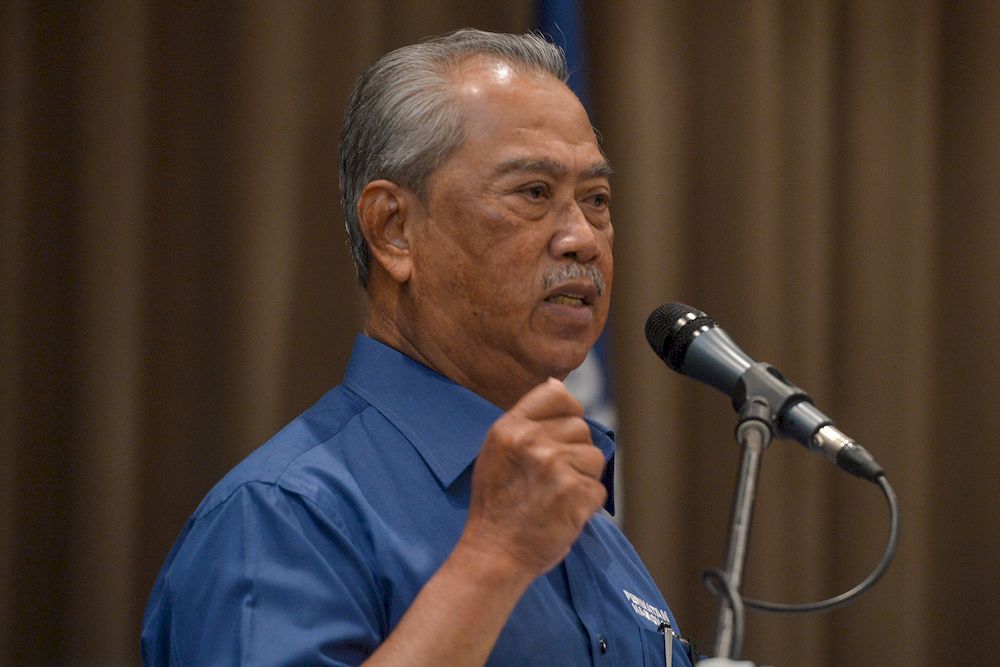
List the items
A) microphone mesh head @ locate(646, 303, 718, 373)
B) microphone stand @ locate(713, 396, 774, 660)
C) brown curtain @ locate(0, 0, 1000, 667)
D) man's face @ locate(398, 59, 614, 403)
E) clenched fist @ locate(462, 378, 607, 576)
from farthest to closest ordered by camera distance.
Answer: brown curtain @ locate(0, 0, 1000, 667) < man's face @ locate(398, 59, 614, 403) < microphone mesh head @ locate(646, 303, 718, 373) < clenched fist @ locate(462, 378, 607, 576) < microphone stand @ locate(713, 396, 774, 660)

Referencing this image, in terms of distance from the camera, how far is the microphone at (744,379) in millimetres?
1081

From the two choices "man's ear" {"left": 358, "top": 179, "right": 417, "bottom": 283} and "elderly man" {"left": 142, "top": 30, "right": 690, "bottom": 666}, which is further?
"man's ear" {"left": 358, "top": 179, "right": 417, "bottom": 283}

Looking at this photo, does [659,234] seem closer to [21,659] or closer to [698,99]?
[698,99]

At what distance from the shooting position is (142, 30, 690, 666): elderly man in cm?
105

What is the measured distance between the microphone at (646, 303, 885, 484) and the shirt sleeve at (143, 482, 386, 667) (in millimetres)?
406

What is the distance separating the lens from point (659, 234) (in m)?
2.60

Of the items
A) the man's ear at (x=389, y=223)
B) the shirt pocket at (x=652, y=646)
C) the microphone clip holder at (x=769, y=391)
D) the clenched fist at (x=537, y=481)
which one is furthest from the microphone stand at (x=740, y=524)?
the man's ear at (x=389, y=223)

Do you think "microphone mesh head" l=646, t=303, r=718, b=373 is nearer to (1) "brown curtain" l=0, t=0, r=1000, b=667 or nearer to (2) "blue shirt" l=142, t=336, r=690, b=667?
(2) "blue shirt" l=142, t=336, r=690, b=667

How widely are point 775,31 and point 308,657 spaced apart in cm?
217

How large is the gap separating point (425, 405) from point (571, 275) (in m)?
0.24

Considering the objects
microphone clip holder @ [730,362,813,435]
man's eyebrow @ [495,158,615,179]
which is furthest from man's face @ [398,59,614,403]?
microphone clip holder @ [730,362,813,435]

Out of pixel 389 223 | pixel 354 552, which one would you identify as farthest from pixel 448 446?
pixel 389 223

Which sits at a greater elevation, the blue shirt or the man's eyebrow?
the man's eyebrow

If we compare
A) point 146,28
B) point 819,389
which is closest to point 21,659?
point 146,28
